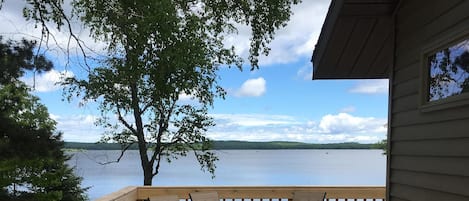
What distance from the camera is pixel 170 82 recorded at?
659 cm

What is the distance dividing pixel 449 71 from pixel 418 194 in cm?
98

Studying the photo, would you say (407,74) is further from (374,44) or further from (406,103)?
(374,44)

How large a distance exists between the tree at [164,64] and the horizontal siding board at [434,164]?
3042 millimetres

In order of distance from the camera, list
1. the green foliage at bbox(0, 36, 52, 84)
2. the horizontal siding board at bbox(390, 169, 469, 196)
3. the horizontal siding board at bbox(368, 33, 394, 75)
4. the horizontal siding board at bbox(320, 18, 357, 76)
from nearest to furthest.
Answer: the horizontal siding board at bbox(390, 169, 469, 196) < the horizontal siding board at bbox(320, 18, 357, 76) < the horizontal siding board at bbox(368, 33, 394, 75) < the green foliage at bbox(0, 36, 52, 84)

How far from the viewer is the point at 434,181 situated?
11.3 ft

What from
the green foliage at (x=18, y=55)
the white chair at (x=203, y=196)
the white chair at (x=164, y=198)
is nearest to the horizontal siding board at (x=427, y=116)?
the white chair at (x=203, y=196)

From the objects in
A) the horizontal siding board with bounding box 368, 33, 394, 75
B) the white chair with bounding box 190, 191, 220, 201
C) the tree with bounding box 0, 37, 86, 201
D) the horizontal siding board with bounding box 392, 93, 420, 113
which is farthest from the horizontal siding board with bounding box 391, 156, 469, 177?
the tree with bounding box 0, 37, 86, 201

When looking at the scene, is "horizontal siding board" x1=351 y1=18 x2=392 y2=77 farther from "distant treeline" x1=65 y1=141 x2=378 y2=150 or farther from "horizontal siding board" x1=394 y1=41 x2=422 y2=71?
"distant treeline" x1=65 y1=141 x2=378 y2=150

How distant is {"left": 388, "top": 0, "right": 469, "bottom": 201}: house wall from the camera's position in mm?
3119

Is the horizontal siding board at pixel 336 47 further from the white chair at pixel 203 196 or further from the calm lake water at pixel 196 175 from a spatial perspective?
the calm lake water at pixel 196 175

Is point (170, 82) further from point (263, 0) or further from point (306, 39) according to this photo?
point (306, 39)

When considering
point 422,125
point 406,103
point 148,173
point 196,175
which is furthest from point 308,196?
point 196,175

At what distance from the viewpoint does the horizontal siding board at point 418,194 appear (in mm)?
3212

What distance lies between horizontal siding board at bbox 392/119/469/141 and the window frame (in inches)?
4.6
